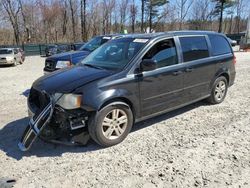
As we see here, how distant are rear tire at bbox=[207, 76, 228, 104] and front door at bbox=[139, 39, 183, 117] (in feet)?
4.38

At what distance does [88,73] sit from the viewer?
4.54 meters

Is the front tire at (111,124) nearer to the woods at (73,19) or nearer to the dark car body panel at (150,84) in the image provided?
the dark car body panel at (150,84)

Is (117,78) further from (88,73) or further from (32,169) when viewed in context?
(32,169)

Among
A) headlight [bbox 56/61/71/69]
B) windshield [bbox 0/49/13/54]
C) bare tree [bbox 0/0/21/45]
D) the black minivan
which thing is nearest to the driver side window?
the black minivan

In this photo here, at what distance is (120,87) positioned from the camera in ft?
14.3

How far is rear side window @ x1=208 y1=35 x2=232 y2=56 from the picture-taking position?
6160mm

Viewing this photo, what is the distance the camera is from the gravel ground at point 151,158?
11.3 feet

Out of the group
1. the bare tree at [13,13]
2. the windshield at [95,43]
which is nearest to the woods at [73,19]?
the bare tree at [13,13]

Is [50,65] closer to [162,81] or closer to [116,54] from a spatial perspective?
[116,54]

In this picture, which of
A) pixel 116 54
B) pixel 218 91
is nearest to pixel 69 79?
pixel 116 54

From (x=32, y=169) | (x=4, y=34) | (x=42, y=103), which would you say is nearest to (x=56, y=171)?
(x=32, y=169)

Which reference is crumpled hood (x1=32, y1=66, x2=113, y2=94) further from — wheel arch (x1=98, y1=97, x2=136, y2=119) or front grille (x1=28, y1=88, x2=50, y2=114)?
wheel arch (x1=98, y1=97, x2=136, y2=119)

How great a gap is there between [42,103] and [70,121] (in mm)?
739

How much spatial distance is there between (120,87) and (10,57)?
646 inches
